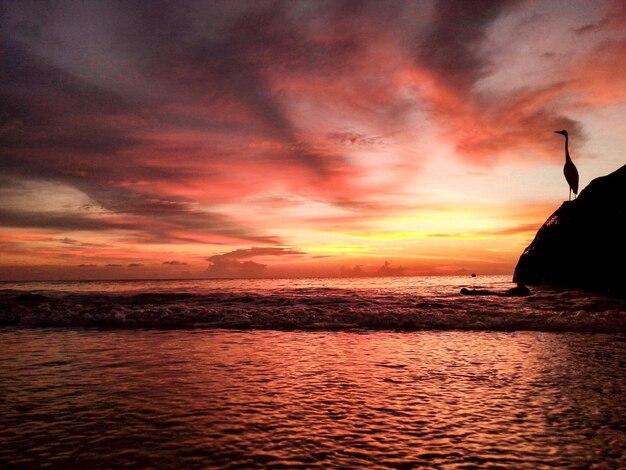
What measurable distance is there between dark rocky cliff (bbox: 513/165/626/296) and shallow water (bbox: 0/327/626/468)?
13.4 metres

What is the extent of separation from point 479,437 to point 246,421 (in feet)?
8.32

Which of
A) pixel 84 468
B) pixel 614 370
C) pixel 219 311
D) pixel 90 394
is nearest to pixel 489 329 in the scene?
pixel 614 370

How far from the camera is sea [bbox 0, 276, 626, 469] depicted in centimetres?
388

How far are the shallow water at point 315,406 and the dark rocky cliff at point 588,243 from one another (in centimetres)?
1340

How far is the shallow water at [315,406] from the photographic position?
152 inches

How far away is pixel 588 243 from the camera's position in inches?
874

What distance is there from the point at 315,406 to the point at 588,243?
22563mm

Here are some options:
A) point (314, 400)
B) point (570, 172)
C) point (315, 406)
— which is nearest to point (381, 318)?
point (314, 400)

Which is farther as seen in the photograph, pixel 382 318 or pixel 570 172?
pixel 570 172

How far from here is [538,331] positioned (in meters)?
12.2

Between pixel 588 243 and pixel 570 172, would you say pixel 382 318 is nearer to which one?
pixel 588 243

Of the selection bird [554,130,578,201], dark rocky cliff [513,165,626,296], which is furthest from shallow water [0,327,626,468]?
bird [554,130,578,201]

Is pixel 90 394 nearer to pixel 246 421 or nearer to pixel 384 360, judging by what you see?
pixel 246 421

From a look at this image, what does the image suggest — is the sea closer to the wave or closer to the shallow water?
the shallow water
